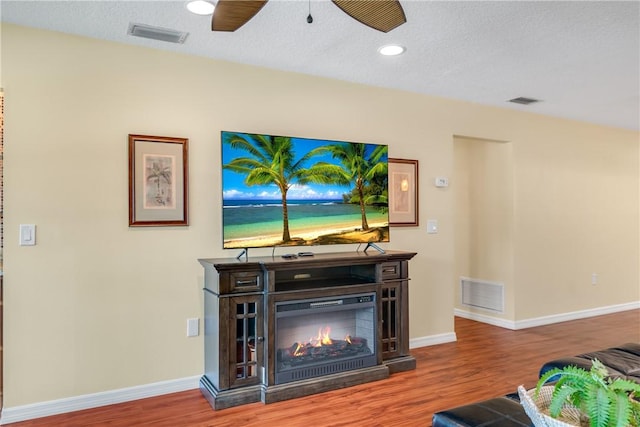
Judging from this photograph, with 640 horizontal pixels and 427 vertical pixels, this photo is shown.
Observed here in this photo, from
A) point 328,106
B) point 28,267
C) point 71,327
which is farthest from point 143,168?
point 328,106

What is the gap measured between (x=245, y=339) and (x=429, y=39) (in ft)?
7.54

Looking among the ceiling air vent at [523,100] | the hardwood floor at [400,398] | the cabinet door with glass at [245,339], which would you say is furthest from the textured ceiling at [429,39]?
the hardwood floor at [400,398]

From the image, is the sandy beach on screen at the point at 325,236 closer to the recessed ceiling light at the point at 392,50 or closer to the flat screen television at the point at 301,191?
Answer: the flat screen television at the point at 301,191

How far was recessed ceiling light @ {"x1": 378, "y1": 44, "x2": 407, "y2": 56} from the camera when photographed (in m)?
3.04

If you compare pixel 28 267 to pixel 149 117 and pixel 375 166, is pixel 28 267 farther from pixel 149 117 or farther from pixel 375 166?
pixel 375 166

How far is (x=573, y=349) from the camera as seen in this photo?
4.18 m

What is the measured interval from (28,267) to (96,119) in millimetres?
1012

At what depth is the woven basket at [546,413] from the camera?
1231mm

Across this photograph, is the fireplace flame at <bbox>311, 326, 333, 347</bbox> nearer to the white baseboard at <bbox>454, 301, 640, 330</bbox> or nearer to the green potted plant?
the green potted plant

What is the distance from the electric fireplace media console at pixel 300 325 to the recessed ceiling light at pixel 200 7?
1488mm

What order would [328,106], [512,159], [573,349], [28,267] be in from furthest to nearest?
[512,159] < [573,349] < [328,106] < [28,267]

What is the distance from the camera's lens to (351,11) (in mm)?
1895

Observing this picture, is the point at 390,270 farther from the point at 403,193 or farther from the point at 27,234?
the point at 27,234

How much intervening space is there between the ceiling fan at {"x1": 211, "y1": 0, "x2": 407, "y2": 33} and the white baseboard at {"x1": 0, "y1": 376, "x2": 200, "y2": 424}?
2.37m
